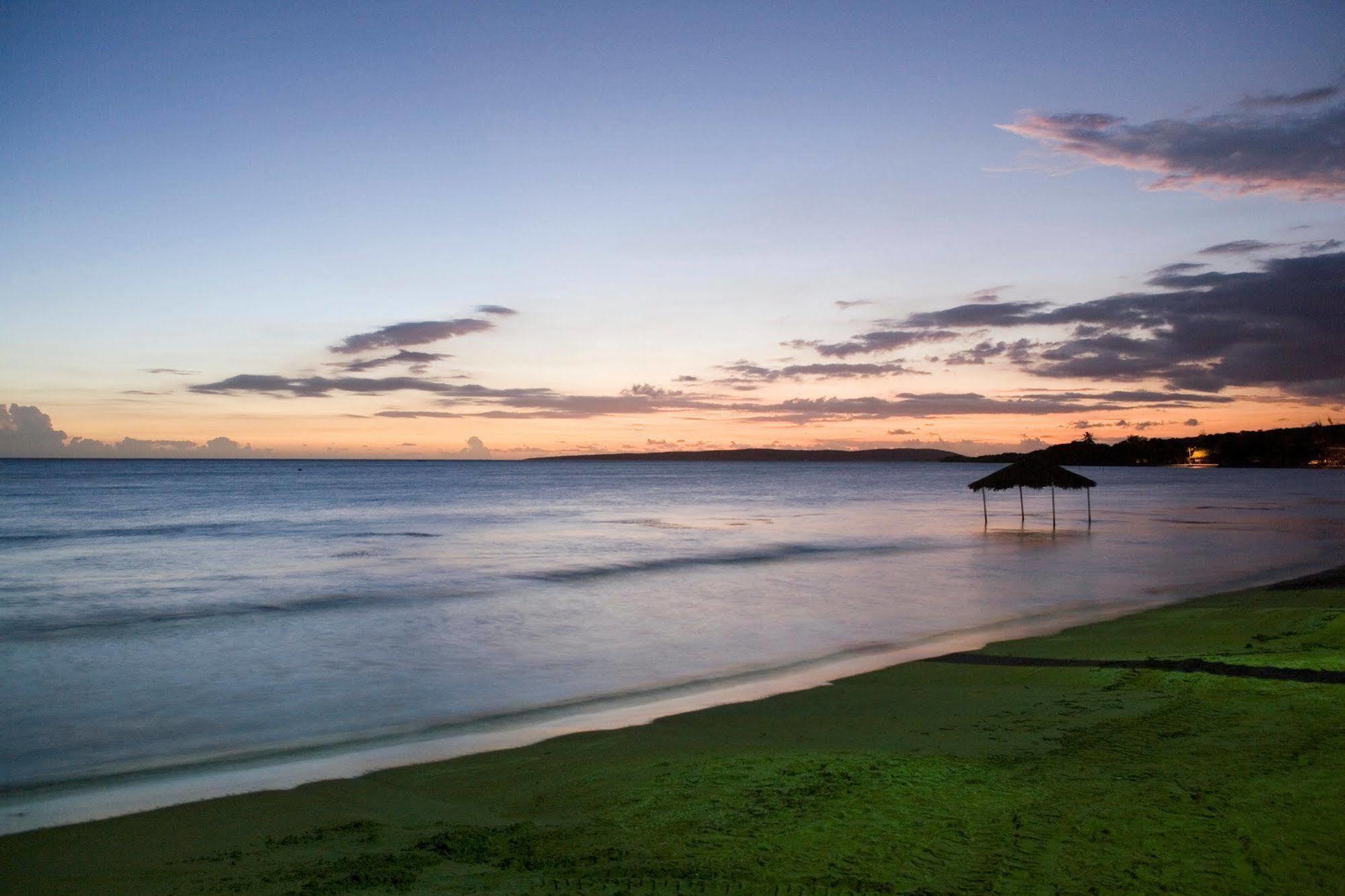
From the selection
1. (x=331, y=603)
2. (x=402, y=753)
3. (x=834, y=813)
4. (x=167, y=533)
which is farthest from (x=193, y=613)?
(x=167, y=533)

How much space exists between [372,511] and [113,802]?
4706cm

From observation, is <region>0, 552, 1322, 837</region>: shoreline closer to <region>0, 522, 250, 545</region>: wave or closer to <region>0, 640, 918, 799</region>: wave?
<region>0, 640, 918, 799</region>: wave

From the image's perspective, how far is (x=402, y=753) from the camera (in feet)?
25.9

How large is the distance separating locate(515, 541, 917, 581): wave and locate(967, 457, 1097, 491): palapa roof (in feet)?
15.1

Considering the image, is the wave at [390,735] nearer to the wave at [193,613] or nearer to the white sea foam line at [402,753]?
the white sea foam line at [402,753]

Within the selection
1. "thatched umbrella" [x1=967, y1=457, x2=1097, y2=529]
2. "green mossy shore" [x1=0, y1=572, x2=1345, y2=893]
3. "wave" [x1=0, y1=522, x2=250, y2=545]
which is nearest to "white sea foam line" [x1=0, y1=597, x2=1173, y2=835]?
"green mossy shore" [x1=0, y1=572, x2=1345, y2=893]

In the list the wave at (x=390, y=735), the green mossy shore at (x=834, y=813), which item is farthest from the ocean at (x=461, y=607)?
the green mossy shore at (x=834, y=813)

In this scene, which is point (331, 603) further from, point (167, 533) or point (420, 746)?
point (167, 533)

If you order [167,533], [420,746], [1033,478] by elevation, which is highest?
[1033,478]

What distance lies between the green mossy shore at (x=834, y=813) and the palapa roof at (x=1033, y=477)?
25.0 meters

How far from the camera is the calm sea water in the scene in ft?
32.2

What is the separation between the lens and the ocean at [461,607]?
924cm

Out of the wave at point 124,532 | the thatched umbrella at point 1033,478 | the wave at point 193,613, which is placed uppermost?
the thatched umbrella at point 1033,478

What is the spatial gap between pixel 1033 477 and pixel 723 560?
44.8 ft
